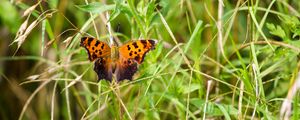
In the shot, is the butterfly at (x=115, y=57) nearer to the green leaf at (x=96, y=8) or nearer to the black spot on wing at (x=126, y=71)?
the black spot on wing at (x=126, y=71)

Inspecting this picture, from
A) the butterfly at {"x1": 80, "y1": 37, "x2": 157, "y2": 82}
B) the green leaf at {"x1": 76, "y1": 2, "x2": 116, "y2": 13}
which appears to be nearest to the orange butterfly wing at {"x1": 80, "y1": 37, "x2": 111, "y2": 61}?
the butterfly at {"x1": 80, "y1": 37, "x2": 157, "y2": 82}

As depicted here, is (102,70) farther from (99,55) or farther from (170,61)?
(170,61)

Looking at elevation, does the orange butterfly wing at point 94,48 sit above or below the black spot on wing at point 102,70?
above

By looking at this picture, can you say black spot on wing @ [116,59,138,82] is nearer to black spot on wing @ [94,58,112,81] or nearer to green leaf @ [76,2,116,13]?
black spot on wing @ [94,58,112,81]

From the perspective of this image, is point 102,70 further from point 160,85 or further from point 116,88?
point 160,85

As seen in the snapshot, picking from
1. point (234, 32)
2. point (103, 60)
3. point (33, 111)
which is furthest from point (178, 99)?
point (33, 111)

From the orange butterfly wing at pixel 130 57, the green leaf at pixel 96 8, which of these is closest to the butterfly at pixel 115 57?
the orange butterfly wing at pixel 130 57

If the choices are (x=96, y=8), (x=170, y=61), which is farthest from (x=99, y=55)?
(x=170, y=61)
